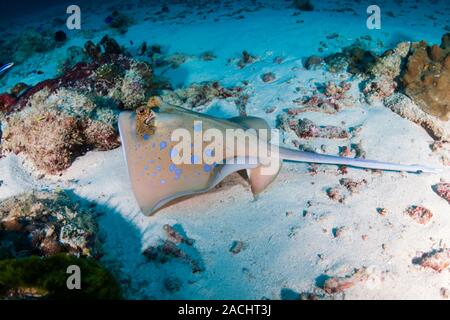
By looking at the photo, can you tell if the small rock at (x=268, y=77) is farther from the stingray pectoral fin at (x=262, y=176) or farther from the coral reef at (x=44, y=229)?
the coral reef at (x=44, y=229)

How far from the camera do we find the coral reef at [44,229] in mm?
3500

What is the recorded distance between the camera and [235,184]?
4418 millimetres

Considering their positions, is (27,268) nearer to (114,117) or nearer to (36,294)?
(36,294)

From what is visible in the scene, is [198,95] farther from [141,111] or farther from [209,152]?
[209,152]

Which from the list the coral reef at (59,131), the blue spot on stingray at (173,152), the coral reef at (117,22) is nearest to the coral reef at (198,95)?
the coral reef at (59,131)

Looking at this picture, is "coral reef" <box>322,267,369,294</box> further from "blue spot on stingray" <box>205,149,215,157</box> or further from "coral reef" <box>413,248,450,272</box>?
"blue spot on stingray" <box>205,149,215,157</box>

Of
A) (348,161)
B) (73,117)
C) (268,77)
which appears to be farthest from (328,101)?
(73,117)

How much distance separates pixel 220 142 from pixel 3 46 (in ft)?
51.5

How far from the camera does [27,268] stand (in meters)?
2.82

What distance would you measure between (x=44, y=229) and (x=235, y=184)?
2.37m

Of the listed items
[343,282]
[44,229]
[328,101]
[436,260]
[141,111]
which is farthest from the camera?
[328,101]

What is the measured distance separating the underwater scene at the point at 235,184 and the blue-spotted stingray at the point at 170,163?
17 millimetres

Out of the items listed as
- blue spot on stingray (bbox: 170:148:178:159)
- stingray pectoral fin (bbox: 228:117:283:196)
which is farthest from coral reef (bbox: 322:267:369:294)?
blue spot on stingray (bbox: 170:148:178:159)
